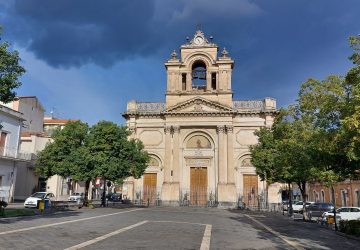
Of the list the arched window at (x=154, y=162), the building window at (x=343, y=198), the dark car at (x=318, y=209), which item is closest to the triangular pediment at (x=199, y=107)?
the arched window at (x=154, y=162)

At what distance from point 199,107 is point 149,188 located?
1171 centimetres

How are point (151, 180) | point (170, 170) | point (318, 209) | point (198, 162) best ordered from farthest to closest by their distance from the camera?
1. point (151, 180)
2. point (198, 162)
3. point (170, 170)
4. point (318, 209)

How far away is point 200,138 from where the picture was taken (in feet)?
149

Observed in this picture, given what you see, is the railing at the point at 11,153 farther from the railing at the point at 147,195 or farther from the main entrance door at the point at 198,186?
the main entrance door at the point at 198,186

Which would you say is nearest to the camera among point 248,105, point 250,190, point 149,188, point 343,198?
point 250,190

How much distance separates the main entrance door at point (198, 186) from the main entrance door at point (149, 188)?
4.61 metres

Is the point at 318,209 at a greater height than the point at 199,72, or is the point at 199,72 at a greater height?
the point at 199,72

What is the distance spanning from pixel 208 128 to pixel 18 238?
34.6 meters

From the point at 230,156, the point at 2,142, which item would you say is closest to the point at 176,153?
the point at 230,156

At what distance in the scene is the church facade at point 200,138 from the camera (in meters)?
43.4

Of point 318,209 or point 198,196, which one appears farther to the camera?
point 198,196

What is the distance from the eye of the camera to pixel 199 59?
47.2m

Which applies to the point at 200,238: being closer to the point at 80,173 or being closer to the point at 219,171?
the point at 80,173

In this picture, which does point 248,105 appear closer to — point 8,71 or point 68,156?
point 68,156
